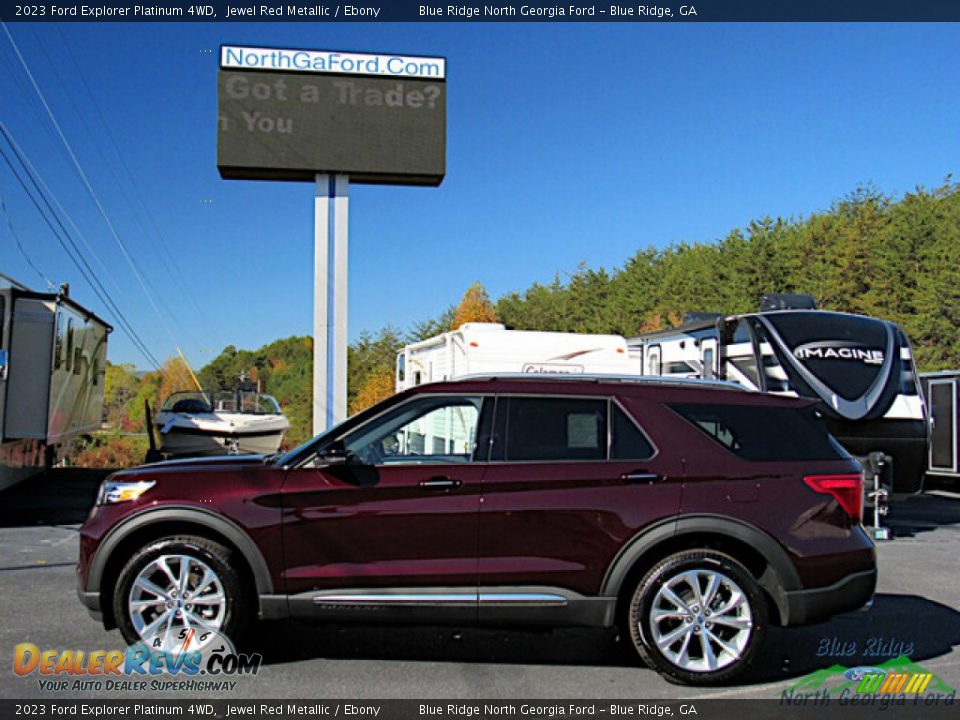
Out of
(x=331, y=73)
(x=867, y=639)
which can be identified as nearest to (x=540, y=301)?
(x=331, y=73)

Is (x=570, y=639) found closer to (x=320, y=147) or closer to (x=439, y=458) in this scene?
(x=439, y=458)

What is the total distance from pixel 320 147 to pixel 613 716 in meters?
9.93

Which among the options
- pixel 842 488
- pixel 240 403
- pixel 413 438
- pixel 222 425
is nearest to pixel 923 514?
pixel 842 488

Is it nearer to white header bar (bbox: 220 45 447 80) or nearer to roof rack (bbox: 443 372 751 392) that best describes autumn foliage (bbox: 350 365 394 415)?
white header bar (bbox: 220 45 447 80)

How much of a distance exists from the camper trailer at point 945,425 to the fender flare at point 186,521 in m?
14.9

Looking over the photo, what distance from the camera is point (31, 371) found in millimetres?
10961

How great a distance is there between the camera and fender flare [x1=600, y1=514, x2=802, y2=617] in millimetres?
4824

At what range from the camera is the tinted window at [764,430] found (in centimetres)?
505

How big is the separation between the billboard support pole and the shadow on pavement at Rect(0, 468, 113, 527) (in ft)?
11.8

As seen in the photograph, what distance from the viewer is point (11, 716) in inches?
166

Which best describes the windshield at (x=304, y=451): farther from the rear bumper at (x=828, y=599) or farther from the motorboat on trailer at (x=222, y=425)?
the motorboat on trailer at (x=222, y=425)

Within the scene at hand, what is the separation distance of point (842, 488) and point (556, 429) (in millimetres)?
1713

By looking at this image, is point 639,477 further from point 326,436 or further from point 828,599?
point 326,436
